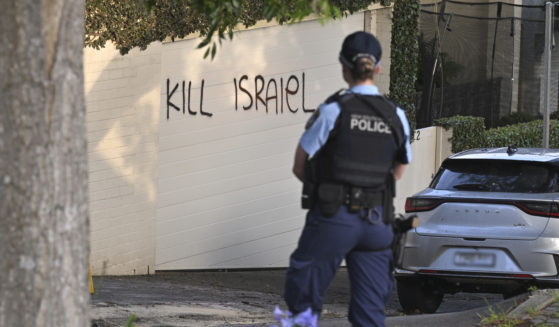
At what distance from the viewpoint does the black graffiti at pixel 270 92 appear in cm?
1243

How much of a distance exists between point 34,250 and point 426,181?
11710 mm

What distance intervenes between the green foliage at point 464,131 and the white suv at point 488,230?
7004mm

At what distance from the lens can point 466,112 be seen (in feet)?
60.3

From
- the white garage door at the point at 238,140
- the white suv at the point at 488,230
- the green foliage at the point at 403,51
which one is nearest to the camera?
the white suv at the point at 488,230

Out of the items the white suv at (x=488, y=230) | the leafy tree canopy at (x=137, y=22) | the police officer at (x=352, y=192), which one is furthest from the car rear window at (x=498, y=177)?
the police officer at (x=352, y=192)

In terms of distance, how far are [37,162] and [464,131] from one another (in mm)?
12795

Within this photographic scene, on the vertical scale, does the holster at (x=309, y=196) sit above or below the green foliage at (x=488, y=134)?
below

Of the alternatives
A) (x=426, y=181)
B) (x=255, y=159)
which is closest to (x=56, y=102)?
(x=255, y=159)

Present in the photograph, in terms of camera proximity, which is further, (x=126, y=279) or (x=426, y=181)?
(x=426, y=181)

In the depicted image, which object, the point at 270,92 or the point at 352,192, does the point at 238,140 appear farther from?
the point at 352,192

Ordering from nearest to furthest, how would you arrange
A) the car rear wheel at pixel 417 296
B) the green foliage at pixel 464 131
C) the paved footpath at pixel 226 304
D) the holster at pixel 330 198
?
the holster at pixel 330 198 < the paved footpath at pixel 226 304 < the car rear wheel at pixel 417 296 < the green foliage at pixel 464 131

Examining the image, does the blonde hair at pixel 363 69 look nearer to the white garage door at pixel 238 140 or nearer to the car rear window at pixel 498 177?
the car rear window at pixel 498 177

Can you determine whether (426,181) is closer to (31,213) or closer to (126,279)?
(126,279)

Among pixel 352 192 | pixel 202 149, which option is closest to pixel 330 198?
pixel 352 192
